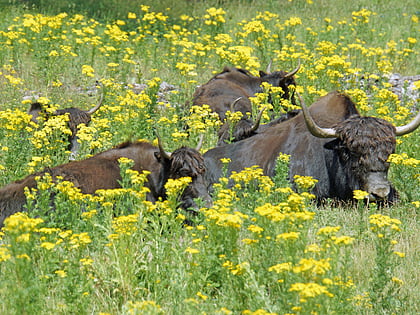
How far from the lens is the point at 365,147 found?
916cm

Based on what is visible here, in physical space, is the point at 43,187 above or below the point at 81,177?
above

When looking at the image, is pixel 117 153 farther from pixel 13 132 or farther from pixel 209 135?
pixel 209 135

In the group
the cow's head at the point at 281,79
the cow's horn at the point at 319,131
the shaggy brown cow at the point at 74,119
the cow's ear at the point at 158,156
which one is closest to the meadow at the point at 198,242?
the shaggy brown cow at the point at 74,119

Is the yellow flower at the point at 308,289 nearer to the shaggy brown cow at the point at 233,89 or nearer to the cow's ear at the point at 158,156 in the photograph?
the cow's ear at the point at 158,156

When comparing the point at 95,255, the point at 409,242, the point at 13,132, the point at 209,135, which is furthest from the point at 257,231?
the point at 209,135

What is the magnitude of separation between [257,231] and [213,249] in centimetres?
49

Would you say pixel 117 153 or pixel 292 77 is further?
pixel 292 77

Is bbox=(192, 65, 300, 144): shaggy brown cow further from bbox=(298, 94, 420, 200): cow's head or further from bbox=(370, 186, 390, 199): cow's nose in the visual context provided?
bbox=(370, 186, 390, 199): cow's nose

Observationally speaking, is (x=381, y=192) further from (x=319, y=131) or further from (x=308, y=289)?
(x=308, y=289)

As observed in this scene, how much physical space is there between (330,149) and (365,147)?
2.06ft

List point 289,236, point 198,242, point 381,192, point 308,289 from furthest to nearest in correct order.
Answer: point 381,192 → point 198,242 → point 289,236 → point 308,289

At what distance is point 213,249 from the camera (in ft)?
19.2

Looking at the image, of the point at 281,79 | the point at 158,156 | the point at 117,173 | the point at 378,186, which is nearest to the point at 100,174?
the point at 117,173

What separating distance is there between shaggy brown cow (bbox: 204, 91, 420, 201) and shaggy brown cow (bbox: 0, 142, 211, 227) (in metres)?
1.36
